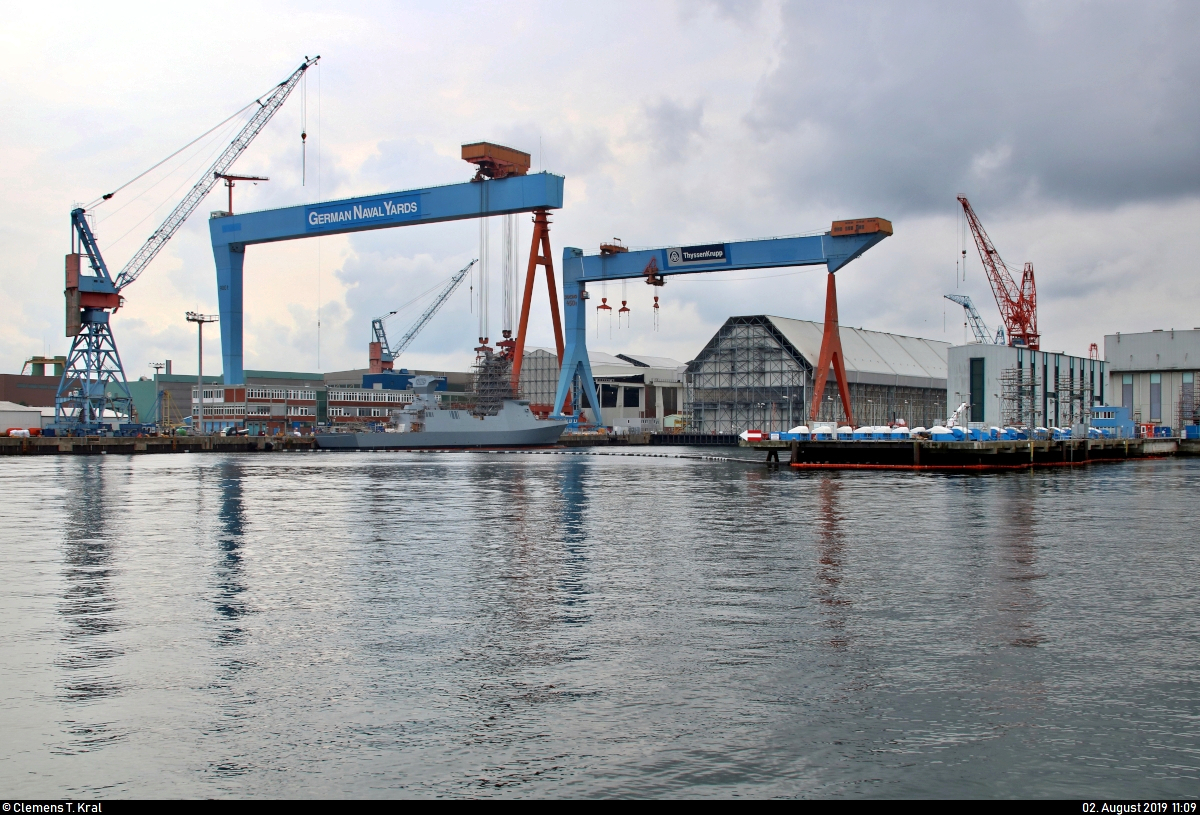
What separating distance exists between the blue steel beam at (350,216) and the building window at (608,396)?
43.7 m

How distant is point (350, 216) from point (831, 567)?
6250cm

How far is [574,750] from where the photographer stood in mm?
7418

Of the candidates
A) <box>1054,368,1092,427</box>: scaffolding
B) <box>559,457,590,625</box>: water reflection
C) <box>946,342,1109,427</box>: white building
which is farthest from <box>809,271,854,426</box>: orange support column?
<box>559,457,590,625</box>: water reflection

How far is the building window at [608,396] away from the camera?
113875mm

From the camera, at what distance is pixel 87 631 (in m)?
11.6

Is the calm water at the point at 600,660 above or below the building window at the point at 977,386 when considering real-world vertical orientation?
below

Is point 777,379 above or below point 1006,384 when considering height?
above

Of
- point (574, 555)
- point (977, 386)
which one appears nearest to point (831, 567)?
point (574, 555)

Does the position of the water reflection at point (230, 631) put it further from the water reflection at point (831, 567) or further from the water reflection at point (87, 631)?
the water reflection at point (831, 567)

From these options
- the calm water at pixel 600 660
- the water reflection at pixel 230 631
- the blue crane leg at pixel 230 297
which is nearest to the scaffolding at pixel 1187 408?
the calm water at pixel 600 660

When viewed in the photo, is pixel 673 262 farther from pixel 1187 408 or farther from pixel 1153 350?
pixel 1187 408

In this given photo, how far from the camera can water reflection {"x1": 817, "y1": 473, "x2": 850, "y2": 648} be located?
11789 mm

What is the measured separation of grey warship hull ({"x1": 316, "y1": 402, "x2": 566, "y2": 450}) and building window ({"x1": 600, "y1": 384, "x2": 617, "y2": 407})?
1036 inches

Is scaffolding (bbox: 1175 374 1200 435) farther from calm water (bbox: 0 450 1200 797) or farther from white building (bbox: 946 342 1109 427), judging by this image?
calm water (bbox: 0 450 1200 797)
